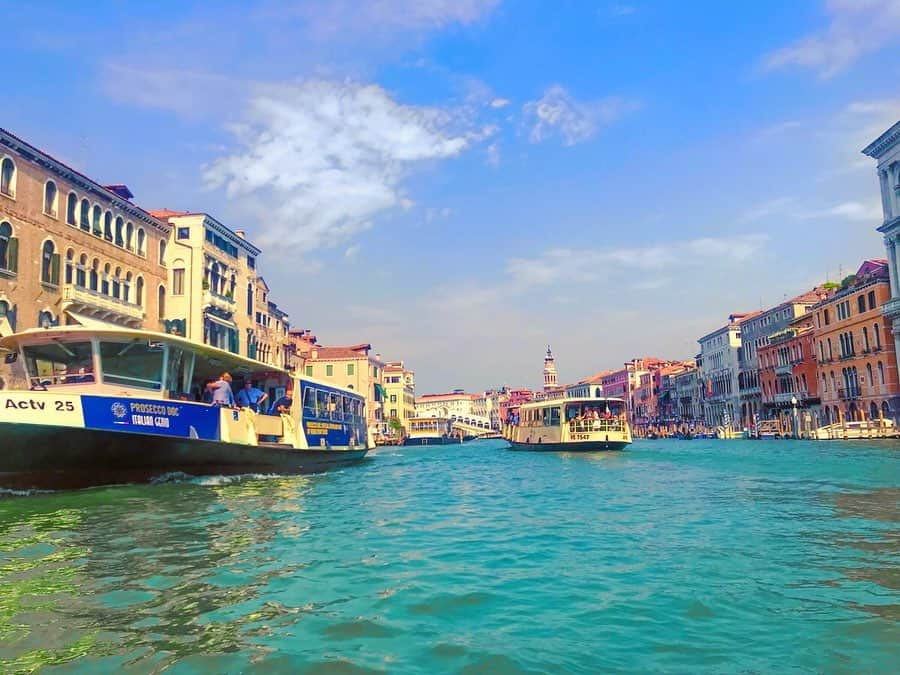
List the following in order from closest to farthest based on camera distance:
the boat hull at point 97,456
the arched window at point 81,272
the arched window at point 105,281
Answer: the boat hull at point 97,456, the arched window at point 81,272, the arched window at point 105,281

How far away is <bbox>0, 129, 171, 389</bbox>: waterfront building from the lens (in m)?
22.2

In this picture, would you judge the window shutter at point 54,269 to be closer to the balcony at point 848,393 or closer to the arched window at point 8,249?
the arched window at point 8,249

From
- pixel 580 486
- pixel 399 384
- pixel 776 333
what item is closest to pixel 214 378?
pixel 580 486

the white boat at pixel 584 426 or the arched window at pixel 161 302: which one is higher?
the arched window at pixel 161 302

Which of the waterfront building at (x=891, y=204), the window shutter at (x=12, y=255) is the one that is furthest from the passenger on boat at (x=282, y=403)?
the waterfront building at (x=891, y=204)

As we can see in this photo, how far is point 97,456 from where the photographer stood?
38.5 ft

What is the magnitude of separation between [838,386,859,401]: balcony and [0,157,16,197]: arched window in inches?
1999

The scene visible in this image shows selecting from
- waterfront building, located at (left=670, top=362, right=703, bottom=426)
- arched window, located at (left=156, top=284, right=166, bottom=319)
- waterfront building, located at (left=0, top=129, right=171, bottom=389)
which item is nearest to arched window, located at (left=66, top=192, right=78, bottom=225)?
waterfront building, located at (left=0, top=129, right=171, bottom=389)

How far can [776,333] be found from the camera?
63969 mm

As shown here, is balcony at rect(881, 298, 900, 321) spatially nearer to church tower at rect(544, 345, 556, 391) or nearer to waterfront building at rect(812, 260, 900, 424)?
waterfront building at rect(812, 260, 900, 424)

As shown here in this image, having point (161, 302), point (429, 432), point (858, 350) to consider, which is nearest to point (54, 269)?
point (161, 302)

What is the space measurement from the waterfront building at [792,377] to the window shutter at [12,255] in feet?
169

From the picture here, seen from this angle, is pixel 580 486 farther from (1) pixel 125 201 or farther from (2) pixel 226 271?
(2) pixel 226 271

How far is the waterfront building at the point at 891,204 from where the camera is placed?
4178 centimetres
